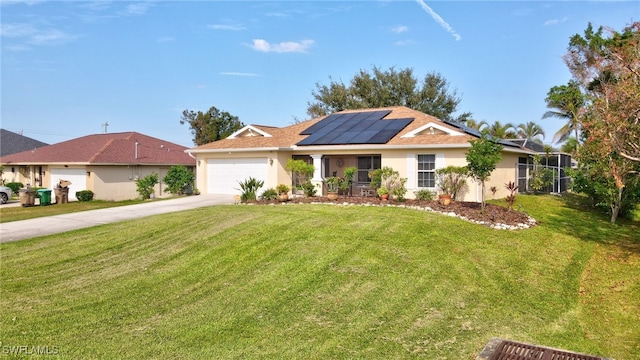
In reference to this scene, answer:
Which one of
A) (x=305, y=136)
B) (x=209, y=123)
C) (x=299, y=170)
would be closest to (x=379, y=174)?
(x=299, y=170)

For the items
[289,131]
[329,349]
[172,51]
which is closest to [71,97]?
Answer: [172,51]

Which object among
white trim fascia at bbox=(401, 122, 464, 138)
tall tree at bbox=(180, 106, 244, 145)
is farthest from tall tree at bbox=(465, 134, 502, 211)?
tall tree at bbox=(180, 106, 244, 145)

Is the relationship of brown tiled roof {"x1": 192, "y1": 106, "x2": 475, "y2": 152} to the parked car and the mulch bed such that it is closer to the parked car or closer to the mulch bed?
the mulch bed

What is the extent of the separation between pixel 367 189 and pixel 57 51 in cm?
1406

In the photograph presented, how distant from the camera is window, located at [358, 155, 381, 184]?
20.2 meters

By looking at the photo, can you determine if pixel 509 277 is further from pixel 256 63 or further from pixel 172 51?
pixel 256 63

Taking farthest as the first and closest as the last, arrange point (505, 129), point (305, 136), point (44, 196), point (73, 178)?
point (505, 129) → point (73, 178) → point (44, 196) → point (305, 136)

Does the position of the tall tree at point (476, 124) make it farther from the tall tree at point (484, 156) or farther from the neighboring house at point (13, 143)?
the neighboring house at point (13, 143)

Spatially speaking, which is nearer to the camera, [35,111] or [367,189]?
[367,189]

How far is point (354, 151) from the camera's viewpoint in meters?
18.9

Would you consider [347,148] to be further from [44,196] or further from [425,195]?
[44,196]

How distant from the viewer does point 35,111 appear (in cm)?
3009

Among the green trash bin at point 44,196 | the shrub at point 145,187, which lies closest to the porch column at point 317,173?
the shrub at point 145,187

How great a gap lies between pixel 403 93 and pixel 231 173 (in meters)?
24.5
